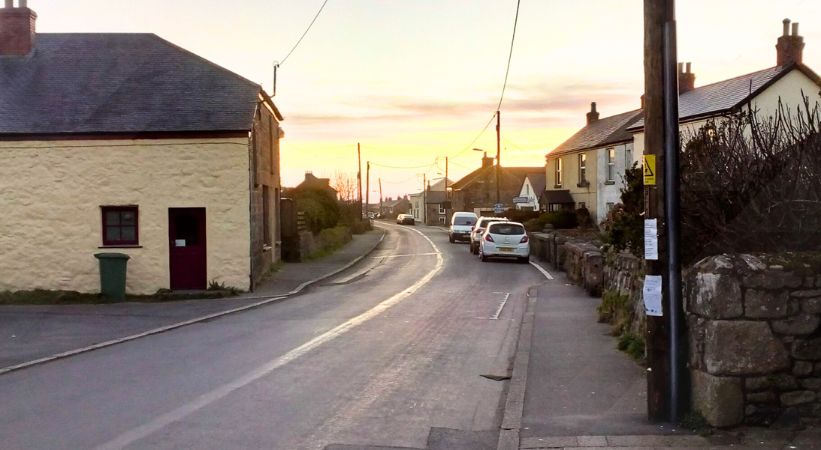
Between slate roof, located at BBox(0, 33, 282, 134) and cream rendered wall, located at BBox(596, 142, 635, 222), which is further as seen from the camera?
cream rendered wall, located at BBox(596, 142, 635, 222)

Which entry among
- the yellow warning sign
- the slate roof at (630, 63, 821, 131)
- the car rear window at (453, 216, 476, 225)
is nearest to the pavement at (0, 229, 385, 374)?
the yellow warning sign

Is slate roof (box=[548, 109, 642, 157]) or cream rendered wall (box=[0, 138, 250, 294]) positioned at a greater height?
slate roof (box=[548, 109, 642, 157])

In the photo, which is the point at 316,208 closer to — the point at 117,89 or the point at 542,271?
the point at 542,271

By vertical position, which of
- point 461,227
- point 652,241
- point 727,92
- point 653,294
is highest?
point 727,92

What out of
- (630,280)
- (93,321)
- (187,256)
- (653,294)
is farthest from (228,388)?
(187,256)

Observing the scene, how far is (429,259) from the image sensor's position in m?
31.8

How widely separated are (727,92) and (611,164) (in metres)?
12.5

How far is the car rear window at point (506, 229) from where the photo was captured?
29.4m

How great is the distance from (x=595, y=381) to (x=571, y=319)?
509 centimetres

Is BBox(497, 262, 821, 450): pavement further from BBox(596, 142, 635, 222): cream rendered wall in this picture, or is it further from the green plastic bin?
BBox(596, 142, 635, 222): cream rendered wall

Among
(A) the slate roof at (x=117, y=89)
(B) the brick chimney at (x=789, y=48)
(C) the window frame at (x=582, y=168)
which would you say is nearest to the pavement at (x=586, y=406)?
(A) the slate roof at (x=117, y=89)

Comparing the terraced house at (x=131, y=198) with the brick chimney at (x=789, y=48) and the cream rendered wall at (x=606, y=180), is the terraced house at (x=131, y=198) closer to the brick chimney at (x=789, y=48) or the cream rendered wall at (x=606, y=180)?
the brick chimney at (x=789, y=48)

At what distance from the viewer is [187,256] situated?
19562 millimetres

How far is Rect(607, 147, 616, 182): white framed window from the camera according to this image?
140 ft
